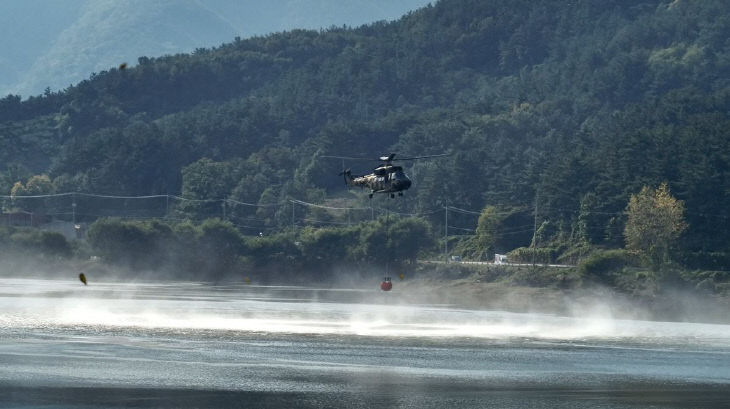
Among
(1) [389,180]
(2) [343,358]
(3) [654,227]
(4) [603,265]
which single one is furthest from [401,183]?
(3) [654,227]

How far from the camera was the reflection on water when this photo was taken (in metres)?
87.1

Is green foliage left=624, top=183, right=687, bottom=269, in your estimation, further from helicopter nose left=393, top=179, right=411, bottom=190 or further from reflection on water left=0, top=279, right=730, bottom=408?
helicopter nose left=393, top=179, right=411, bottom=190

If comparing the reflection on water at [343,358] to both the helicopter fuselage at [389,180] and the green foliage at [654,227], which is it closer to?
the helicopter fuselage at [389,180]

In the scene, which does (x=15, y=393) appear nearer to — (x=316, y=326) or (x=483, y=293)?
(x=316, y=326)

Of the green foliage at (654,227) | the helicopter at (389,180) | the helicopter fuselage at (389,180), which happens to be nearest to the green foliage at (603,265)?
the green foliage at (654,227)

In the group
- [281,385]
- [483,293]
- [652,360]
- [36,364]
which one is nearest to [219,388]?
[281,385]

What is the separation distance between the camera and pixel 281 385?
299ft

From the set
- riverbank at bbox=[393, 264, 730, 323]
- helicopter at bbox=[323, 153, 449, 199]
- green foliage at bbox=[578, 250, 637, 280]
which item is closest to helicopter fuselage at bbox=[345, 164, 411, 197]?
helicopter at bbox=[323, 153, 449, 199]

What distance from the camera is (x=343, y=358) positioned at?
350 feet

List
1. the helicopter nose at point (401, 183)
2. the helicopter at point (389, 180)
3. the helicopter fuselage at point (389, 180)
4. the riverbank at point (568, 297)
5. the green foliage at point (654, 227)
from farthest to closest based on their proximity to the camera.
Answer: the green foliage at point (654, 227) → the riverbank at point (568, 297) → the helicopter fuselage at point (389, 180) → the helicopter at point (389, 180) → the helicopter nose at point (401, 183)

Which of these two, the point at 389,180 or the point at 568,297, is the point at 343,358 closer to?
the point at 389,180

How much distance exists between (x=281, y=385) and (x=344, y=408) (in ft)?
33.6

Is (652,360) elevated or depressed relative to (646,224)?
depressed

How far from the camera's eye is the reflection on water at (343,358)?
286ft
